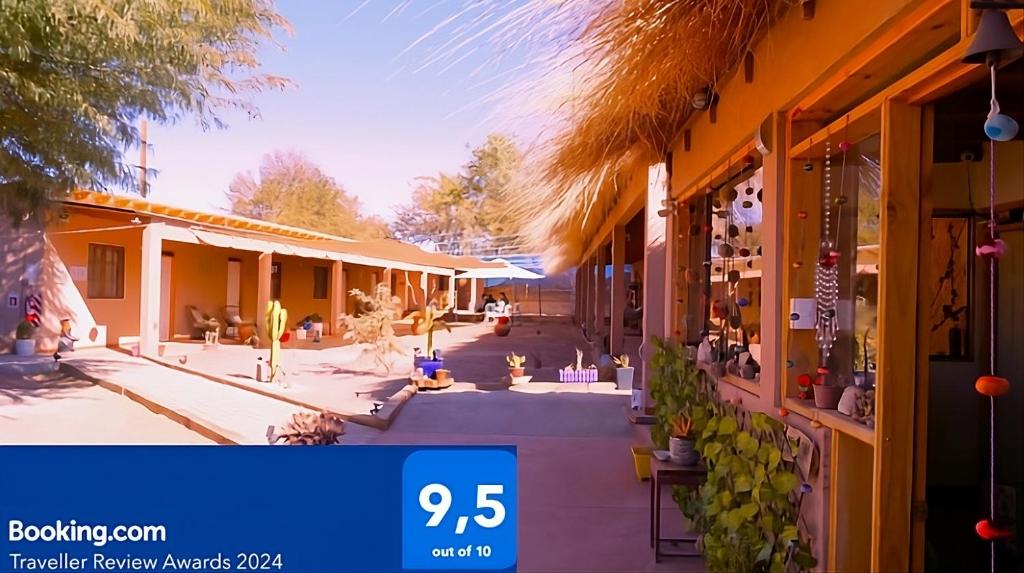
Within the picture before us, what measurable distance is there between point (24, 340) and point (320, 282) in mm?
8759

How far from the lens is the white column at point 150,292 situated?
33.6 feet

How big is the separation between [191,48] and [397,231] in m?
33.4

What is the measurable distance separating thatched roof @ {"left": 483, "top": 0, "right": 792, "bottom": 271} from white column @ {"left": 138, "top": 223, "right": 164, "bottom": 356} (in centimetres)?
783

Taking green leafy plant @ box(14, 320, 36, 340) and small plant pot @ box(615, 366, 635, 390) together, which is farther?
green leafy plant @ box(14, 320, 36, 340)

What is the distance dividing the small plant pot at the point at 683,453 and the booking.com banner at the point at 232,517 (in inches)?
29.6

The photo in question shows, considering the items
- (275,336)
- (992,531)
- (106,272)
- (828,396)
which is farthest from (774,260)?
(106,272)

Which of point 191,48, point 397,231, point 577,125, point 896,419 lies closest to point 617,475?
point 577,125

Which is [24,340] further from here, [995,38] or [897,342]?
[995,38]

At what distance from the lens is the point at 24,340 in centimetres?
985

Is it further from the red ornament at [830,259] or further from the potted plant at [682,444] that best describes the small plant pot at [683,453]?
the red ornament at [830,259]

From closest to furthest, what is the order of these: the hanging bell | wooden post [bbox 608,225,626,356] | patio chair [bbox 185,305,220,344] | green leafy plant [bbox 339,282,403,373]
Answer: the hanging bell → wooden post [bbox 608,225,626,356] → green leafy plant [bbox 339,282,403,373] → patio chair [bbox 185,305,220,344]

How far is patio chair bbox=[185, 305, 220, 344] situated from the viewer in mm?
13406

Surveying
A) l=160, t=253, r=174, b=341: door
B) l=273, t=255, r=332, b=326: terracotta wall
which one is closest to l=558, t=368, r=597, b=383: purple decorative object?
l=160, t=253, r=174, b=341: door

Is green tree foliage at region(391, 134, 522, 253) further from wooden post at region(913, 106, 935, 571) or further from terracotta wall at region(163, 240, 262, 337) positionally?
wooden post at region(913, 106, 935, 571)
